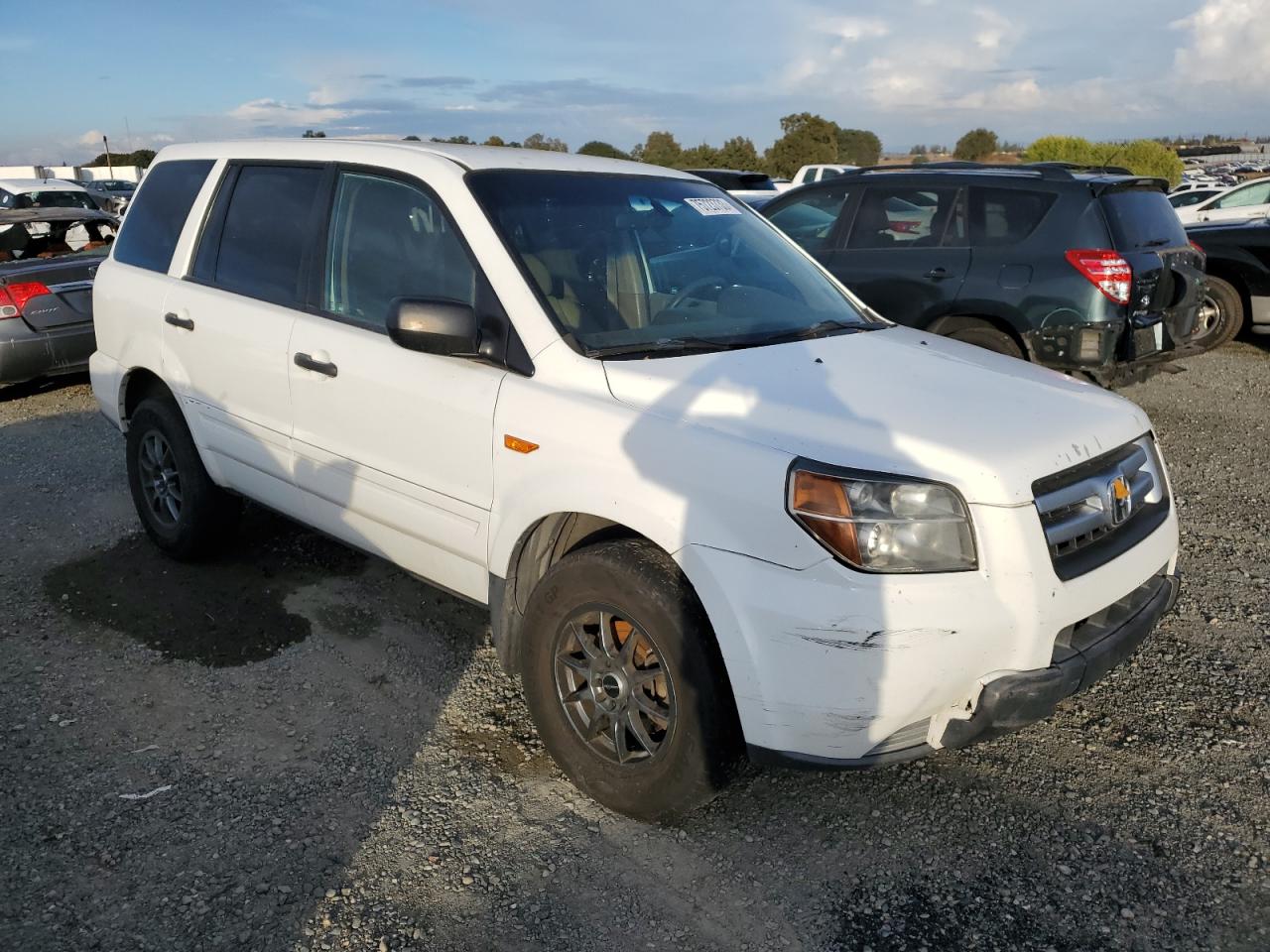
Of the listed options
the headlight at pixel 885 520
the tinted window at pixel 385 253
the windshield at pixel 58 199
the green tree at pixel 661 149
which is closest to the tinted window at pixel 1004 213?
the tinted window at pixel 385 253

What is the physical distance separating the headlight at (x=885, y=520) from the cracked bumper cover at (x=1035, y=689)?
13.4 inches

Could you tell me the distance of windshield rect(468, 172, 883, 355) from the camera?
130 inches

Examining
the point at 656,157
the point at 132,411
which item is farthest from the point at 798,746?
the point at 656,157

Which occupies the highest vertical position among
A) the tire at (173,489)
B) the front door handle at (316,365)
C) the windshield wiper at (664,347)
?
the windshield wiper at (664,347)

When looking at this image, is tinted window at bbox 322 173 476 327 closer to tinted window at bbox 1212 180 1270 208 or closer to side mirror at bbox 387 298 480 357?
side mirror at bbox 387 298 480 357

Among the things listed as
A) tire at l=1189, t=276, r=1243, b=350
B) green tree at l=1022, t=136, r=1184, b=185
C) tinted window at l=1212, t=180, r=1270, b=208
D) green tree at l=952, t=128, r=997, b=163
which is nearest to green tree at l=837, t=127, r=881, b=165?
green tree at l=952, t=128, r=997, b=163

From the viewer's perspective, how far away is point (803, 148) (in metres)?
45.8

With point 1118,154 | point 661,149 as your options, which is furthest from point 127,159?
point 1118,154

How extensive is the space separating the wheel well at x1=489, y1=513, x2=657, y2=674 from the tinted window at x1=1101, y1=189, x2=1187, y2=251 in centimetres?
495

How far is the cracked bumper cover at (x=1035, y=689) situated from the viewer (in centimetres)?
258

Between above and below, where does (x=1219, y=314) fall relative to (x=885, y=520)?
below

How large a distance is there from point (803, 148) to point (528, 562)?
1804 inches

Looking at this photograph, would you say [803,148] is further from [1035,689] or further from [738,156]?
[1035,689]

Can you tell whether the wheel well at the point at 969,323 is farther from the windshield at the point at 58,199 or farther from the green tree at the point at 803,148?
the green tree at the point at 803,148
